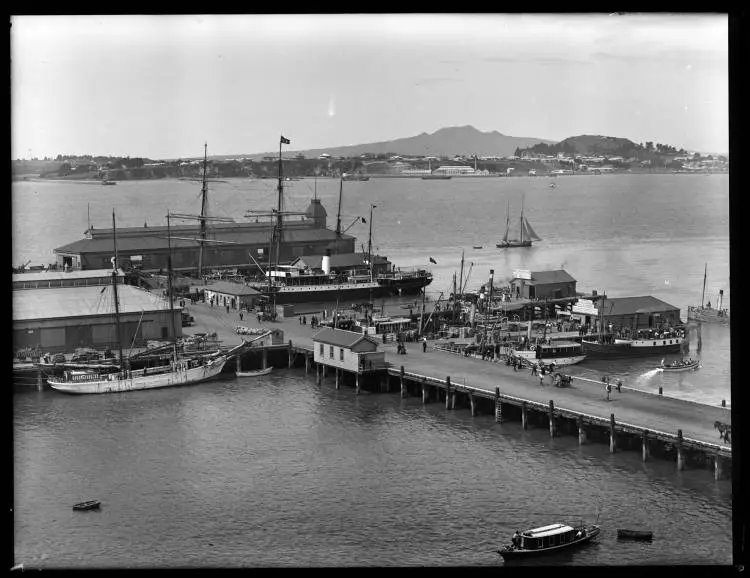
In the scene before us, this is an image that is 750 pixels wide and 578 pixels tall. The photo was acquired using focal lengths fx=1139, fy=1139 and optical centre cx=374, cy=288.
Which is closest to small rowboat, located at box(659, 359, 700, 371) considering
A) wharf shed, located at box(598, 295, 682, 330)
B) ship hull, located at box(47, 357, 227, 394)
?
wharf shed, located at box(598, 295, 682, 330)

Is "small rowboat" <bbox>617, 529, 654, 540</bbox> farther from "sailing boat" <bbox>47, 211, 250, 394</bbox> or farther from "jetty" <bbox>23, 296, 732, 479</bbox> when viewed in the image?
"sailing boat" <bbox>47, 211, 250, 394</bbox>

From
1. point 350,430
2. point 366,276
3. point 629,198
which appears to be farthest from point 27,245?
point 629,198

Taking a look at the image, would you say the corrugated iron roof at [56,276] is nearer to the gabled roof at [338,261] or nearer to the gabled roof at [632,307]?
the gabled roof at [338,261]

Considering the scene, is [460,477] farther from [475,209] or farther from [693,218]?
[475,209]

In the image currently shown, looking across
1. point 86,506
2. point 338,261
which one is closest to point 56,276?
point 338,261

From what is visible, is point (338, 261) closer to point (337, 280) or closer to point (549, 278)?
Answer: point (337, 280)

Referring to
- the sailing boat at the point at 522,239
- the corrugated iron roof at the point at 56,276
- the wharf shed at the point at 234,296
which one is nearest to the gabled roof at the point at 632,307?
the wharf shed at the point at 234,296
